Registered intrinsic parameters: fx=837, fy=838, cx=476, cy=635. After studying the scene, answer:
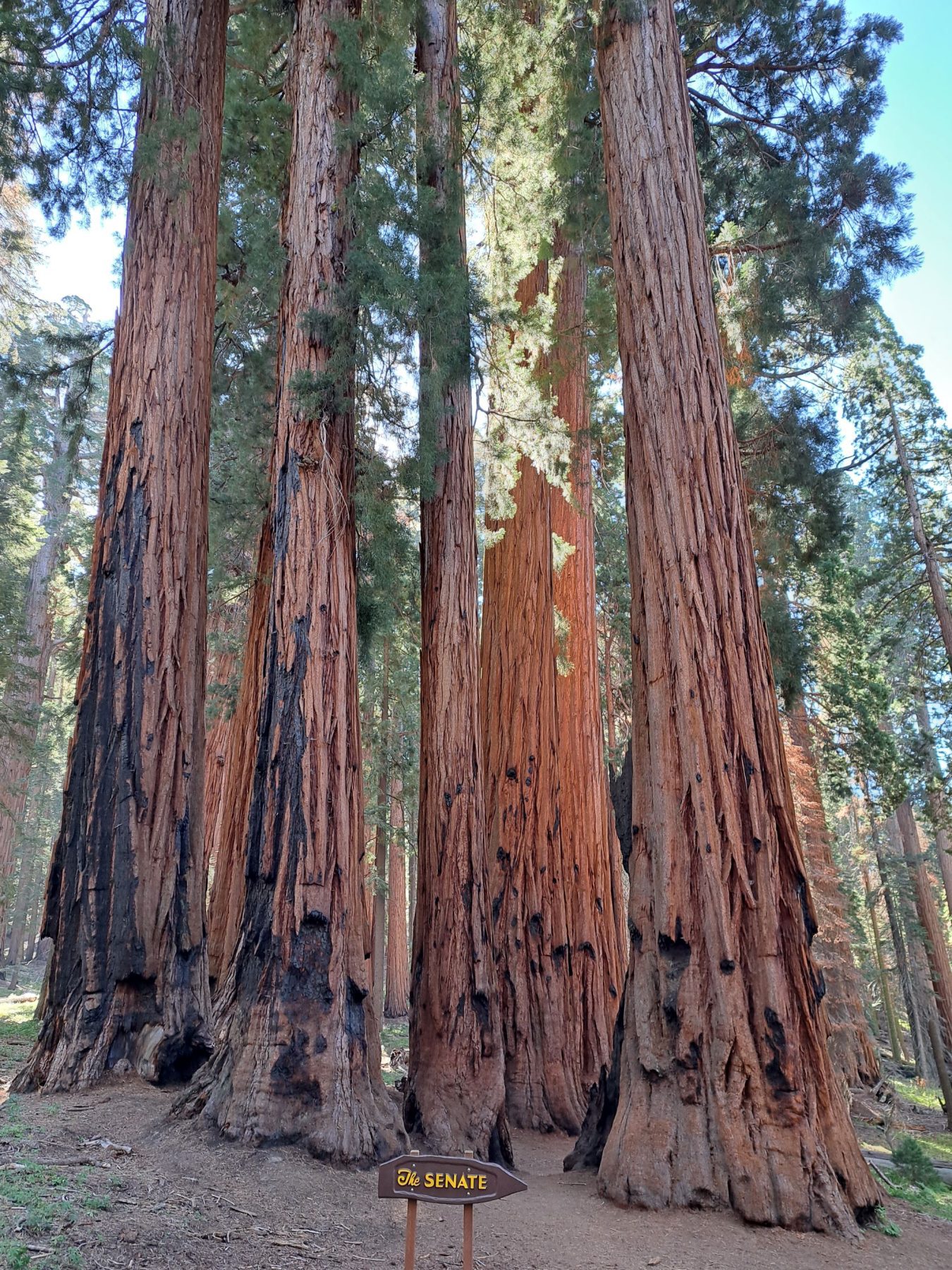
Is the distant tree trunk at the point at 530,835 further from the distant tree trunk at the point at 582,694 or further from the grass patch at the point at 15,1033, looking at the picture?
the grass patch at the point at 15,1033

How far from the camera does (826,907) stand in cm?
1595

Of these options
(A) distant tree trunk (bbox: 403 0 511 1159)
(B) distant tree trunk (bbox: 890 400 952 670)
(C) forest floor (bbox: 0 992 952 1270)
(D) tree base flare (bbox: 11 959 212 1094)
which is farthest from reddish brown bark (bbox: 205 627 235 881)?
(B) distant tree trunk (bbox: 890 400 952 670)

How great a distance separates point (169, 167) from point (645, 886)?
23.5ft

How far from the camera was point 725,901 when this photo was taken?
4.67 meters

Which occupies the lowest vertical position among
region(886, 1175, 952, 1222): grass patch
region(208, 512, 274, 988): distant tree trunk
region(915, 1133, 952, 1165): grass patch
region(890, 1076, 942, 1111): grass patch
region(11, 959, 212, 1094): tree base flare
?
region(890, 1076, 942, 1111): grass patch

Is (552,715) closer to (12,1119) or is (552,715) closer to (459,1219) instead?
(459,1219)

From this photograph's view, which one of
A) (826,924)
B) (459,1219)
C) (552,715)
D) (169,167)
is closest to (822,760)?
(826,924)

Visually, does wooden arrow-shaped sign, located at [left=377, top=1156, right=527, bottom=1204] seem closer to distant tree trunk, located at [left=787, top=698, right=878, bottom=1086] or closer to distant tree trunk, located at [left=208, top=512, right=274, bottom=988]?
distant tree trunk, located at [left=208, top=512, right=274, bottom=988]

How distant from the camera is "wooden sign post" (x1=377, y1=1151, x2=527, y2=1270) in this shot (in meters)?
2.61

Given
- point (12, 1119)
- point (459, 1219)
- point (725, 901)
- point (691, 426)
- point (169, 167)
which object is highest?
point (169, 167)

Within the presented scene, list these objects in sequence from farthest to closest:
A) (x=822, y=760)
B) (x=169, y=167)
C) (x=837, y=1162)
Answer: (x=822, y=760)
(x=169, y=167)
(x=837, y=1162)

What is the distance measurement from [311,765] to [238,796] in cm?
305

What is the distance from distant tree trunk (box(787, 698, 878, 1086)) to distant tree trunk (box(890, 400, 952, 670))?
9.41 feet

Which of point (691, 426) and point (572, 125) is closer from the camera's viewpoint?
point (691, 426)
